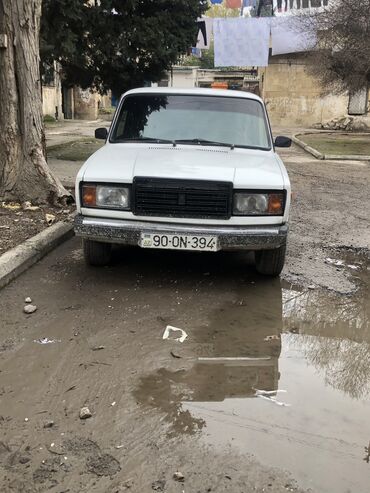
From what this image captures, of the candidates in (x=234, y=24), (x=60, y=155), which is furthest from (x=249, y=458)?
(x=234, y=24)

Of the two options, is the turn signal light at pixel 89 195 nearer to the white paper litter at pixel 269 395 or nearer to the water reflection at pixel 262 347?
the water reflection at pixel 262 347

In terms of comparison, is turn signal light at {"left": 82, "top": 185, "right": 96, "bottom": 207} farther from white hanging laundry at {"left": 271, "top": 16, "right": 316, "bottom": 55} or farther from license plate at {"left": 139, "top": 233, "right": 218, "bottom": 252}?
white hanging laundry at {"left": 271, "top": 16, "right": 316, "bottom": 55}

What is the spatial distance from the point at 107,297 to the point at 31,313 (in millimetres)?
681

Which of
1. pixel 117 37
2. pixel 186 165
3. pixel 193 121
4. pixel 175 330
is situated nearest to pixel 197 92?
pixel 193 121

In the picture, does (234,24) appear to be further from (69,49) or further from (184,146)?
(184,146)

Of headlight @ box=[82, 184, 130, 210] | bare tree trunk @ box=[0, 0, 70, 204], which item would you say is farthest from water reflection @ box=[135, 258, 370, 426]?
bare tree trunk @ box=[0, 0, 70, 204]

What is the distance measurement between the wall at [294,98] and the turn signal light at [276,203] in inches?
1148

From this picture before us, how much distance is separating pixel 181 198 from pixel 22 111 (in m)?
3.61

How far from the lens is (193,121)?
232 inches

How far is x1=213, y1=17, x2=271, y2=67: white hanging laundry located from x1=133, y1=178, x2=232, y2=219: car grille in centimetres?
2616

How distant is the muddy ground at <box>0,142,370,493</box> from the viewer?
8.48ft

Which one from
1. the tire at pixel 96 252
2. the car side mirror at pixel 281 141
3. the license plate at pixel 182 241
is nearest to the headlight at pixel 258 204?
the license plate at pixel 182 241

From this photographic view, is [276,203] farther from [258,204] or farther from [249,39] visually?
[249,39]

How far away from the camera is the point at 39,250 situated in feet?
18.9
